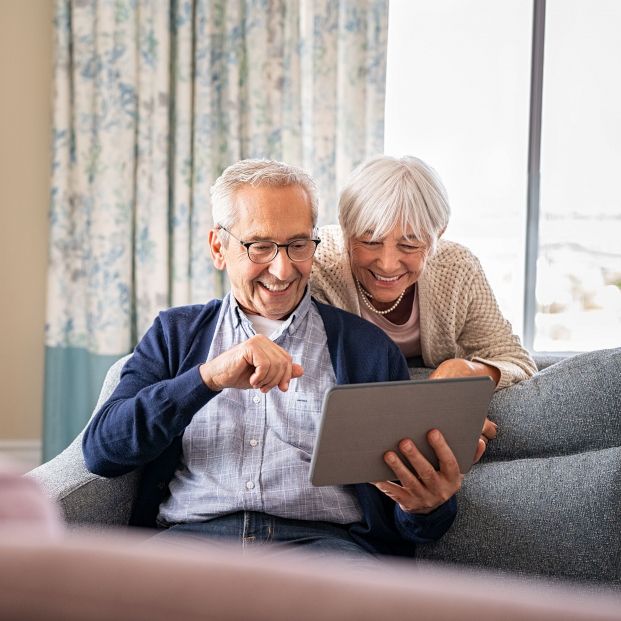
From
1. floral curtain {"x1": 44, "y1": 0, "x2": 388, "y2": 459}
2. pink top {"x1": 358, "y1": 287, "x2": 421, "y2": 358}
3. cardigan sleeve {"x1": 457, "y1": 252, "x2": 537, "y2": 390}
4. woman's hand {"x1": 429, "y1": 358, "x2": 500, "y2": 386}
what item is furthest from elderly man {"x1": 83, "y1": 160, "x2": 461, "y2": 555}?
floral curtain {"x1": 44, "y1": 0, "x2": 388, "y2": 459}

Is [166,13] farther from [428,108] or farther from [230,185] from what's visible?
[230,185]

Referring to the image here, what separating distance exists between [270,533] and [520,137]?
2949mm

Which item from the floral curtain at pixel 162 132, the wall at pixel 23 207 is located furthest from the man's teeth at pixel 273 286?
the wall at pixel 23 207

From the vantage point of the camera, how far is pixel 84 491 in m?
1.66

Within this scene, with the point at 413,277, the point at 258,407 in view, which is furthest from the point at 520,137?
the point at 258,407

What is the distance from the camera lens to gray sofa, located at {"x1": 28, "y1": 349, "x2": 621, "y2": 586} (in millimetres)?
1699

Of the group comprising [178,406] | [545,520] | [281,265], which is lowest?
[545,520]

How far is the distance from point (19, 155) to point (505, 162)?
223 centimetres

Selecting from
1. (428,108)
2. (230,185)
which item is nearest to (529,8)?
(428,108)

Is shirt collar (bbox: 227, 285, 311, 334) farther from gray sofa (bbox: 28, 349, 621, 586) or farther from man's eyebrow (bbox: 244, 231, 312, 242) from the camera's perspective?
gray sofa (bbox: 28, 349, 621, 586)

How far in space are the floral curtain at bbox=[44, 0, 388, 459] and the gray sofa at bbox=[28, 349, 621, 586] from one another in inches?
65.1

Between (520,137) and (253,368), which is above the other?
(520,137)

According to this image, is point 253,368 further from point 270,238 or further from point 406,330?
point 406,330

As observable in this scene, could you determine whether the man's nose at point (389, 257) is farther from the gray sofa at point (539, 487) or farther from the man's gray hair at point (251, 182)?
the gray sofa at point (539, 487)
